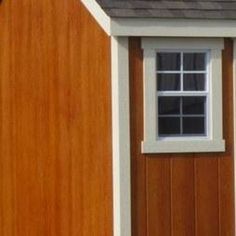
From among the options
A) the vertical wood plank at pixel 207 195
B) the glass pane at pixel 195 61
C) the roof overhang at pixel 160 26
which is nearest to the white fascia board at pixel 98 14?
the roof overhang at pixel 160 26

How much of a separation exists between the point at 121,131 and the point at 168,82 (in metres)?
0.78

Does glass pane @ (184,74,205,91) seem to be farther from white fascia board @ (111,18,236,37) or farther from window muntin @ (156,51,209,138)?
white fascia board @ (111,18,236,37)

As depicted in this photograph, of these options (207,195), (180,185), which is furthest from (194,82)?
(207,195)

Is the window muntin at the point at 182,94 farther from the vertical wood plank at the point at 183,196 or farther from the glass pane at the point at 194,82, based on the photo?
the vertical wood plank at the point at 183,196

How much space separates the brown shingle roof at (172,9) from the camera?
9492 millimetres

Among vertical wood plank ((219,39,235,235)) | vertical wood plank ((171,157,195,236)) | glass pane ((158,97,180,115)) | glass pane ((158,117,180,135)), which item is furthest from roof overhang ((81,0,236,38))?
vertical wood plank ((171,157,195,236))

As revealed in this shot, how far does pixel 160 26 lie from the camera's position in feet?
31.3

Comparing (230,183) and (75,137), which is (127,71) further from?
(230,183)

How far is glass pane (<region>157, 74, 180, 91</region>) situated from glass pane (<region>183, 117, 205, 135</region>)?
374 millimetres

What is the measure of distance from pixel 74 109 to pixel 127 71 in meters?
0.73

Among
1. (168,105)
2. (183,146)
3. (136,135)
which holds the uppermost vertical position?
(168,105)

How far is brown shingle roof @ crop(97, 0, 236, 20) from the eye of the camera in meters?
9.49

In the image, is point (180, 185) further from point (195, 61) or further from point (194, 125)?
point (195, 61)

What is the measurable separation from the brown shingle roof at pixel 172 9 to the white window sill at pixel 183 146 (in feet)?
4.39
